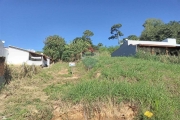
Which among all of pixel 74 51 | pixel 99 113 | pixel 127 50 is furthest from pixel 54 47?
pixel 99 113

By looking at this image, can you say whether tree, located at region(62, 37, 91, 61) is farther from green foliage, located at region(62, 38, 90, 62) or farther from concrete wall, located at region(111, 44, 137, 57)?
concrete wall, located at region(111, 44, 137, 57)

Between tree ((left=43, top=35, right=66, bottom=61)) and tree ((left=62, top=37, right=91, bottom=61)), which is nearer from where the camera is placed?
tree ((left=62, top=37, right=91, bottom=61))

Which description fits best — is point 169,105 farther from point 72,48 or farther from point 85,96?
point 72,48

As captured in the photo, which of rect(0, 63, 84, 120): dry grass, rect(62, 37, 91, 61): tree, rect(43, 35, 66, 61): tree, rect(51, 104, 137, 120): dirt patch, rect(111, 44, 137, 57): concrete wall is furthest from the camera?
rect(43, 35, 66, 61): tree

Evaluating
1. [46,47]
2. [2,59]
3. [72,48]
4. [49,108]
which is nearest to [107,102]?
[49,108]

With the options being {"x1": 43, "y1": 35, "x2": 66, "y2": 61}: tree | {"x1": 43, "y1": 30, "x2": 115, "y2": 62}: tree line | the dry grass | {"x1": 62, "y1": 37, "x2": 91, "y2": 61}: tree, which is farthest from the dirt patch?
{"x1": 43, "y1": 35, "x2": 66, "y2": 61}: tree

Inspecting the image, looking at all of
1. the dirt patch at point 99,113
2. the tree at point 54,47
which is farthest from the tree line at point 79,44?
the dirt patch at point 99,113

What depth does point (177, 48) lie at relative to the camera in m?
18.2

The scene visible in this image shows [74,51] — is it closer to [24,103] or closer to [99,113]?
[24,103]

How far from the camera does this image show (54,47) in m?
25.5

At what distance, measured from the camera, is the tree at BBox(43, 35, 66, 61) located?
2508cm

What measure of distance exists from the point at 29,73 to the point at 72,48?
44.0 feet

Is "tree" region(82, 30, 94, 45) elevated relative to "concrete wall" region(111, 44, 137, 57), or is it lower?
elevated

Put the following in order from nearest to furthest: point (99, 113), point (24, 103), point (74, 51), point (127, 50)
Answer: point (99, 113)
point (24, 103)
point (127, 50)
point (74, 51)
